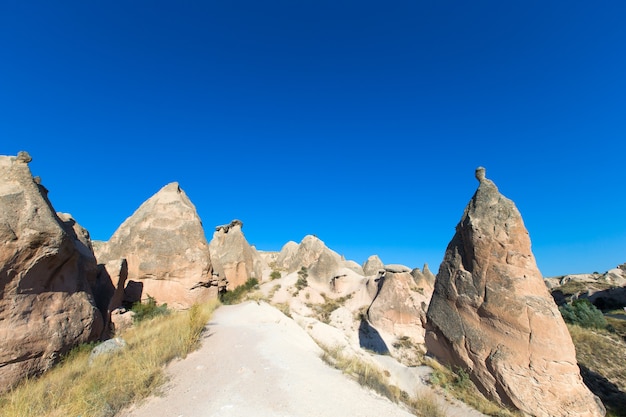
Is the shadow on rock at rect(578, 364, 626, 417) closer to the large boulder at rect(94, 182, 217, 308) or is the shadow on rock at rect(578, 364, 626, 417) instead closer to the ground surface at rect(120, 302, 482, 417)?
the ground surface at rect(120, 302, 482, 417)

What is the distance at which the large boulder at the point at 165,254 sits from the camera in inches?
407

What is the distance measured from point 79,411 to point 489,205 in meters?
7.66

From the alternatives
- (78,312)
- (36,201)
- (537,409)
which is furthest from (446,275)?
(36,201)

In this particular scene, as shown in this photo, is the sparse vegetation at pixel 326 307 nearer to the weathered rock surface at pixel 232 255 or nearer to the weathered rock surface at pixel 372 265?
the weathered rock surface at pixel 232 255

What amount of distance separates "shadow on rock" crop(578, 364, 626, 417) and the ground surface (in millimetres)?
7392

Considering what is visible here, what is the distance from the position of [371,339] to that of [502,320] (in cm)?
963

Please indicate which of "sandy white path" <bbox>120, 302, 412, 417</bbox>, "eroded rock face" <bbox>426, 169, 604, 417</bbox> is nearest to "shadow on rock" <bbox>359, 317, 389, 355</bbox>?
"eroded rock face" <bbox>426, 169, 604, 417</bbox>

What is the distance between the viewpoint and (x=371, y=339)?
48.1 ft

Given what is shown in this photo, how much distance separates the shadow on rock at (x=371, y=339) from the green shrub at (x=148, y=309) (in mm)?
8680

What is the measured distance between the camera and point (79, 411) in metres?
3.17

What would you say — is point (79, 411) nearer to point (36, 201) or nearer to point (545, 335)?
point (36, 201)

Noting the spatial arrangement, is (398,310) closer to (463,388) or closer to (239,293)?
(239,293)

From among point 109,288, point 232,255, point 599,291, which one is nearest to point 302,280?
point 232,255

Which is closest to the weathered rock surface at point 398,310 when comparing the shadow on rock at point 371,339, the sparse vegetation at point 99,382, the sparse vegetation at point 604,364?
the shadow on rock at point 371,339
